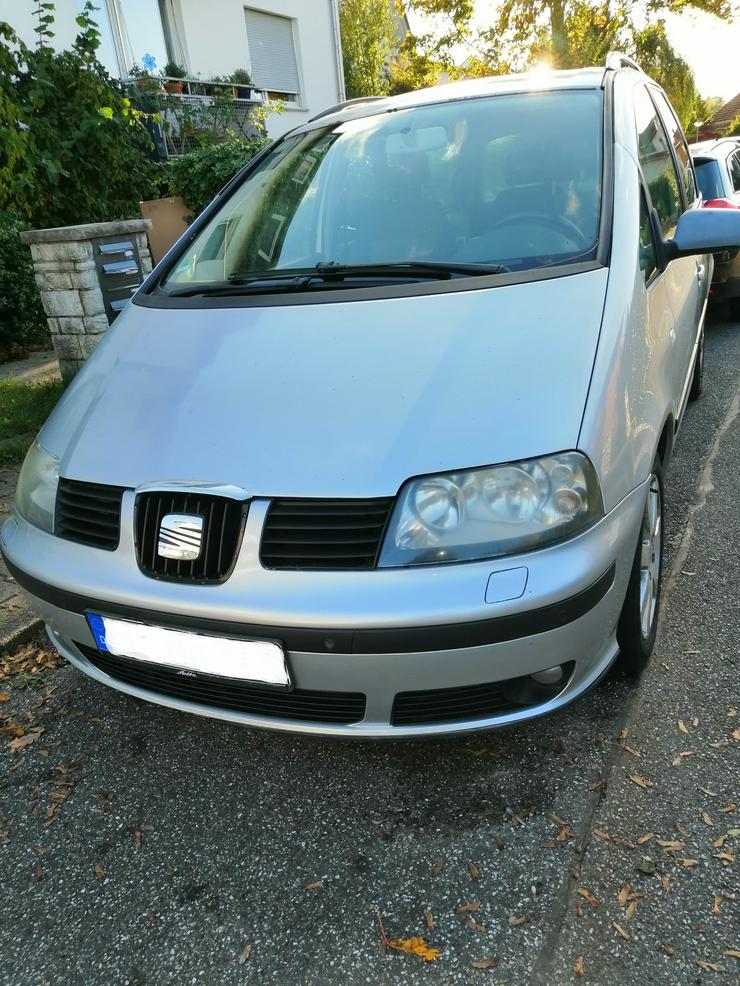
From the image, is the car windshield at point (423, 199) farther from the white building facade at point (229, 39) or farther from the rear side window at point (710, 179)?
the white building facade at point (229, 39)

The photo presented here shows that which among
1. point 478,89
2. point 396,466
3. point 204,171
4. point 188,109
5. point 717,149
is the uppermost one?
point 188,109

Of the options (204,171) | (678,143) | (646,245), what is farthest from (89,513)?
(204,171)

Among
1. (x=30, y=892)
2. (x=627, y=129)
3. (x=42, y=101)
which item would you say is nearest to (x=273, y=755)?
(x=30, y=892)

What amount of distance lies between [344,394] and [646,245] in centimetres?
115

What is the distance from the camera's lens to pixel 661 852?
175cm

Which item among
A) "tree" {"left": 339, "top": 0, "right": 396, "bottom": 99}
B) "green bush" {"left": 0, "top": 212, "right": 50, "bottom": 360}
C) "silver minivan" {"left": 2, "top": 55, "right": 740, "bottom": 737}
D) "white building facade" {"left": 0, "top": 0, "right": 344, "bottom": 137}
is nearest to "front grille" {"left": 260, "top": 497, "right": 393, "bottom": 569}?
"silver minivan" {"left": 2, "top": 55, "right": 740, "bottom": 737}

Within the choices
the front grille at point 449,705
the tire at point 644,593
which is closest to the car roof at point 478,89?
the tire at point 644,593

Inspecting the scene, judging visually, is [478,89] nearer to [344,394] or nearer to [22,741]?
[344,394]

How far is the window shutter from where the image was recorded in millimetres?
14023

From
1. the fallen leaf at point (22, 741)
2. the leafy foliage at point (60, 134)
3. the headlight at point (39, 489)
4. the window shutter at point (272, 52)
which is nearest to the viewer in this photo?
the headlight at point (39, 489)

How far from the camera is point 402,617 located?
5.13 feet

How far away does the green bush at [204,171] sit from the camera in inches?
291

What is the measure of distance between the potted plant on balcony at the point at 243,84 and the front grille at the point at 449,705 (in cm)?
1366

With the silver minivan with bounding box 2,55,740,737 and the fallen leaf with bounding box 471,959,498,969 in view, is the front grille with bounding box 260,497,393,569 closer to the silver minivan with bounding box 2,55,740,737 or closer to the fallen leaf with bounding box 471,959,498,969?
the silver minivan with bounding box 2,55,740,737
